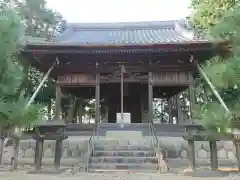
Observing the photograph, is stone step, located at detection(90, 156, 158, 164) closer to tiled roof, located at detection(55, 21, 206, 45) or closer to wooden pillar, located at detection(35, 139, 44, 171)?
wooden pillar, located at detection(35, 139, 44, 171)

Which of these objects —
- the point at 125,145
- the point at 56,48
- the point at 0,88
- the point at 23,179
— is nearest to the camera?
the point at 0,88

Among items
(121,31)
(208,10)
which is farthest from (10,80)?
(121,31)

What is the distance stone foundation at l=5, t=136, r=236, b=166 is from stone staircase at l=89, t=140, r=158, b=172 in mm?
564

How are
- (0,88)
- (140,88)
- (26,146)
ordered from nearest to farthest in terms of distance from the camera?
(0,88) < (26,146) < (140,88)

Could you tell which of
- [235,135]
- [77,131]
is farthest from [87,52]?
[235,135]

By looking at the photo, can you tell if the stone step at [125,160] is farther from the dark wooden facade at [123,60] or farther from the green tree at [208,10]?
the green tree at [208,10]

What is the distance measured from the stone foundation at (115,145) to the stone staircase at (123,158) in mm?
564

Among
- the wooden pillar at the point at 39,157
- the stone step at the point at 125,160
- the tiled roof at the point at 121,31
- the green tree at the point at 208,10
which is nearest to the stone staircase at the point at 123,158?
the stone step at the point at 125,160

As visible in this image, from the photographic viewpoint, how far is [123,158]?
390 inches

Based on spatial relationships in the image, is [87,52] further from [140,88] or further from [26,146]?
[140,88]

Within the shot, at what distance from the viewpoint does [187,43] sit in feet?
41.8

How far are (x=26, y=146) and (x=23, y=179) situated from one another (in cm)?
544

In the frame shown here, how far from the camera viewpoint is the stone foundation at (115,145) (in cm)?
1140

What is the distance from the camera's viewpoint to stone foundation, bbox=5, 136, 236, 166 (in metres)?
11.4
